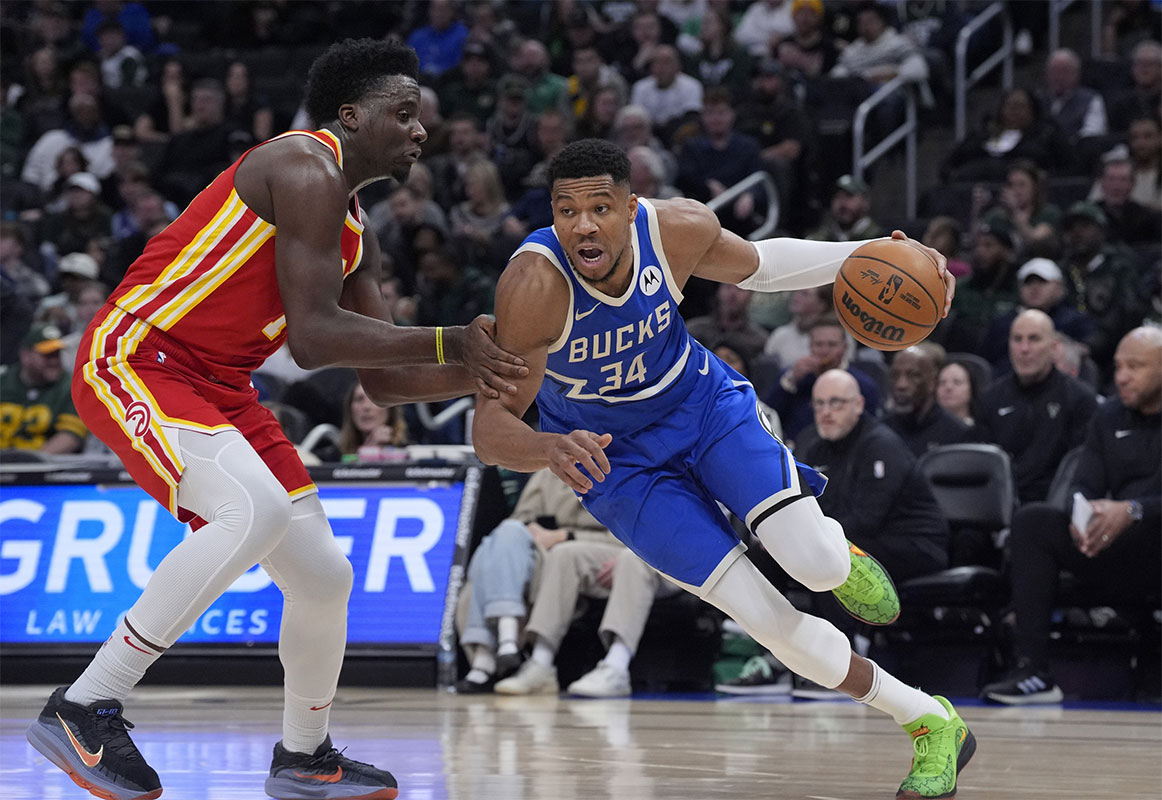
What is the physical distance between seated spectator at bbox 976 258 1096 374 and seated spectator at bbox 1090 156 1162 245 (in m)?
0.89

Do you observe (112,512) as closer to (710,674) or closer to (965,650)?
(710,674)

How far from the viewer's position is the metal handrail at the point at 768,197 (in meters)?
11.0

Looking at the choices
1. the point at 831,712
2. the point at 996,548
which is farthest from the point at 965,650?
the point at 831,712

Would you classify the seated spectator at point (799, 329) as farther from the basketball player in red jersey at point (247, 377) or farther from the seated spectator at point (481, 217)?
the basketball player in red jersey at point (247, 377)

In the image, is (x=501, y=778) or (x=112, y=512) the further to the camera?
(x=112, y=512)

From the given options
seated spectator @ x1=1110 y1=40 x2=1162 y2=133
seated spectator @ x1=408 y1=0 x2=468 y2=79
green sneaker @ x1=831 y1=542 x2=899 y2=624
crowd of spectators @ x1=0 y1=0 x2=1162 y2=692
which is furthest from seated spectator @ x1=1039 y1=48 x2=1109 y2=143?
green sneaker @ x1=831 y1=542 x2=899 y2=624

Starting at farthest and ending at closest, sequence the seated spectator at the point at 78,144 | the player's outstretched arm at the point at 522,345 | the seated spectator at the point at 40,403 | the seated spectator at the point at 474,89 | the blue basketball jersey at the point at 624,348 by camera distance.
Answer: the seated spectator at the point at 78,144
the seated spectator at the point at 474,89
the seated spectator at the point at 40,403
the blue basketball jersey at the point at 624,348
the player's outstretched arm at the point at 522,345

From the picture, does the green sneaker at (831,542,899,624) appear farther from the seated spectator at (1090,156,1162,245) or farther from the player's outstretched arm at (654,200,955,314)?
the seated spectator at (1090,156,1162,245)

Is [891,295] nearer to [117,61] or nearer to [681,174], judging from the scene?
[681,174]

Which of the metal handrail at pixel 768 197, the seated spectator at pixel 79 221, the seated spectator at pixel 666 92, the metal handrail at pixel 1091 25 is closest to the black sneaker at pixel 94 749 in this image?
the metal handrail at pixel 768 197

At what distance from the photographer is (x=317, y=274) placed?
3.81 meters

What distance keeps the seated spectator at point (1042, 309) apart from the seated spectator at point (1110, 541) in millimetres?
1981

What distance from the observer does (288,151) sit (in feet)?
12.8

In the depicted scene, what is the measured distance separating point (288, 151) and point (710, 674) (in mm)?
4719
